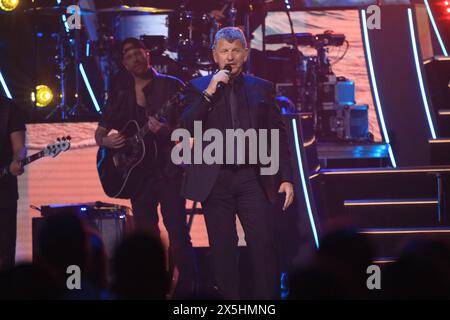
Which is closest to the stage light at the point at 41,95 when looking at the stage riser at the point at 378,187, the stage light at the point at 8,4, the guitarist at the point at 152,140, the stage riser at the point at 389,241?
the stage light at the point at 8,4

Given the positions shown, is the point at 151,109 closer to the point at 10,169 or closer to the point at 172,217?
the point at 172,217

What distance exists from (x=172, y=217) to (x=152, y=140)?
65 centimetres

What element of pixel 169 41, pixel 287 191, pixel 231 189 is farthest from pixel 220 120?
pixel 169 41

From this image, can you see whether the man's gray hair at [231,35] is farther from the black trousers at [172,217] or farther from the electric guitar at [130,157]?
the black trousers at [172,217]

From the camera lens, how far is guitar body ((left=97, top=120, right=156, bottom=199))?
6.83 m

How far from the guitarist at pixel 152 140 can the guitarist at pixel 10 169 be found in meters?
0.74

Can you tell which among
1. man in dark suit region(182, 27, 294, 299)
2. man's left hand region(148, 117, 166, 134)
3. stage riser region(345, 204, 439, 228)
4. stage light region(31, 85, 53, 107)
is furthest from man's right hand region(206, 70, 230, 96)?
stage light region(31, 85, 53, 107)

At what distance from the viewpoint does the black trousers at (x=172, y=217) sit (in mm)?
6613

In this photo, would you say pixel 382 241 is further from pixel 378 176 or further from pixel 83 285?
pixel 83 285

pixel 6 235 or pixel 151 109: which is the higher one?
pixel 151 109

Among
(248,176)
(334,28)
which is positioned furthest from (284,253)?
(334,28)

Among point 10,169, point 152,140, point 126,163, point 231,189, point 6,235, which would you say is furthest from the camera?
point 126,163

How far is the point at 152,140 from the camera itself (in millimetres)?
6855
